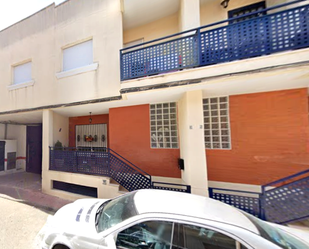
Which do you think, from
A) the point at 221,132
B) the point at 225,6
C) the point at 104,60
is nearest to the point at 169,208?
the point at 221,132

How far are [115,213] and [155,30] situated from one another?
633 cm

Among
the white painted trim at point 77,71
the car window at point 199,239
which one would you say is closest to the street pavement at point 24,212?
the car window at point 199,239

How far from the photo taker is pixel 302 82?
11.6ft

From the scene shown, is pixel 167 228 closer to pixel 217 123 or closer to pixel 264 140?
pixel 217 123

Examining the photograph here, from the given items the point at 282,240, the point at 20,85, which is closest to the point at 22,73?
the point at 20,85

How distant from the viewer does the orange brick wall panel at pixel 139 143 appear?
506cm

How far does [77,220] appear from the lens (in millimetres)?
2184

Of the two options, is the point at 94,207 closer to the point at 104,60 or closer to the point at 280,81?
the point at 104,60

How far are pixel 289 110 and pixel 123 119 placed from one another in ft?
18.9

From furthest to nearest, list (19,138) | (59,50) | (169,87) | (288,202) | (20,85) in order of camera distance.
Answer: (19,138) < (20,85) < (59,50) < (169,87) < (288,202)

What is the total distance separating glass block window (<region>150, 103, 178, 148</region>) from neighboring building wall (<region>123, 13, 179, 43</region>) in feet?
9.59

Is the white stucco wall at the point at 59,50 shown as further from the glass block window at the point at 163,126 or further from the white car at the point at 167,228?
the white car at the point at 167,228

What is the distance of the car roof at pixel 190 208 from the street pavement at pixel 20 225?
90.6 inches

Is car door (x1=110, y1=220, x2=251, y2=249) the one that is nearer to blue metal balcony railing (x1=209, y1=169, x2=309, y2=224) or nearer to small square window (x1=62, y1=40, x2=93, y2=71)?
blue metal balcony railing (x1=209, y1=169, x2=309, y2=224)
